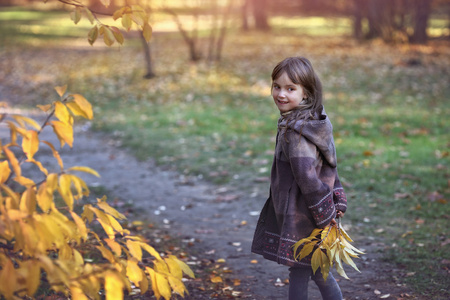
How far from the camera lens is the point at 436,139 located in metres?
8.34

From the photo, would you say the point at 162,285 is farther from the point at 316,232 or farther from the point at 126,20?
the point at 126,20

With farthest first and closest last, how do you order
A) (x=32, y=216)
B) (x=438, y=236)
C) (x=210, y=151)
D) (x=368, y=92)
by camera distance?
(x=368, y=92), (x=210, y=151), (x=438, y=236), (x=32, y=216)

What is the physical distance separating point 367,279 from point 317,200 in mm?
1503

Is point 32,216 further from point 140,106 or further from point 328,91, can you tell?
point 328,91

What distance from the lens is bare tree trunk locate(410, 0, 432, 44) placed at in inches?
687

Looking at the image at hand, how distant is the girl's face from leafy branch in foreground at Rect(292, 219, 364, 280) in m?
0.68

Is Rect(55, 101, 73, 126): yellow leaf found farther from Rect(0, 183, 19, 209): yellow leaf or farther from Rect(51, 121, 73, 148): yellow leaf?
Rect(0, 183, 19, 209): yellow leaf

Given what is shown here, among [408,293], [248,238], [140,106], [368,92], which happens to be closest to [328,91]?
[368,92]

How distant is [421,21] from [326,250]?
54.7 ft

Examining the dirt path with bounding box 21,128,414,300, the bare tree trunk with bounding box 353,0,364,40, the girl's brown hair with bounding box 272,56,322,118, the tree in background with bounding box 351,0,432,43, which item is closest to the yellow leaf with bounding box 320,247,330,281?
the girl's brown hair with bounding box 272,56,322,118

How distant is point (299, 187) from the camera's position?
2842mm

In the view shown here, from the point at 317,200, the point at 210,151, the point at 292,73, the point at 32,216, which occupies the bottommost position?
the point at 210,151

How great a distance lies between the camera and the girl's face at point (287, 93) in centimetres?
285

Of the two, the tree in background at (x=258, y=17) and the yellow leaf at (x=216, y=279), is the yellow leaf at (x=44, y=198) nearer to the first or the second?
the yellow leaf at (x=216, y=279)
